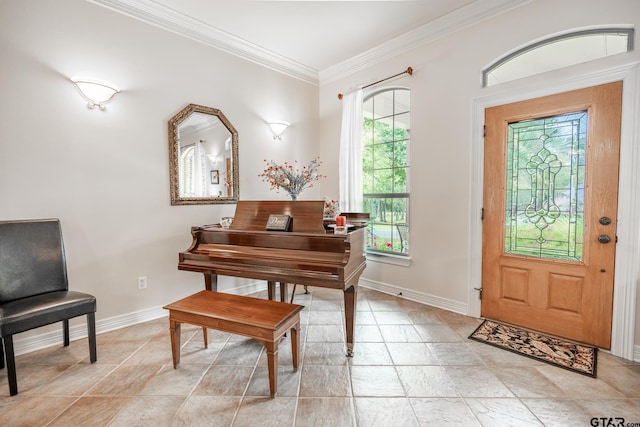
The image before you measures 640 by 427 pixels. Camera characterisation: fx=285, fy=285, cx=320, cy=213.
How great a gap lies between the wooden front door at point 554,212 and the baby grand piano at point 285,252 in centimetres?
146

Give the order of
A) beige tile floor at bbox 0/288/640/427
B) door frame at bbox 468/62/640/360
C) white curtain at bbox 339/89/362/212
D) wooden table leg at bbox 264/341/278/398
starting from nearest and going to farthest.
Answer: beige tile floor at bbox 0/288/640/427 < wooden table leg at bbox 264/341/278/398 < door frame at bbox 468/62/640/360 < white curtain at bbox 339/89/362/212

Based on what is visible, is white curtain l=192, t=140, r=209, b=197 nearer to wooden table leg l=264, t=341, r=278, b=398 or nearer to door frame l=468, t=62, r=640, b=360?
wooden table leg l=264, t=341, r=278, b=398

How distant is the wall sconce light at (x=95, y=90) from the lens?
2357 millimetres

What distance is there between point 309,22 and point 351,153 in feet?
5.16

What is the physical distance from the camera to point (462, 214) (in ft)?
9.72

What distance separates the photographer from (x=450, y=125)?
9.89 feet

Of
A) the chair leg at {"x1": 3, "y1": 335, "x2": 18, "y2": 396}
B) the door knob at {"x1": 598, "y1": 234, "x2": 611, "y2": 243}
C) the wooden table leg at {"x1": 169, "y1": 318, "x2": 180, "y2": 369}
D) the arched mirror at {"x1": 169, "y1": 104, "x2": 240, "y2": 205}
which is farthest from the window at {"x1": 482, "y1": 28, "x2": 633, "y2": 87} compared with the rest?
the chair leg at {"x1": 3, "y1": 335, "x2": 18, "y2": 396}

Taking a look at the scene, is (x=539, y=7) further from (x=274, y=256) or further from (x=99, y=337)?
(x=99, y=337)

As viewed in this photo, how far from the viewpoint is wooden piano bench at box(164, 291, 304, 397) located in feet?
5.66

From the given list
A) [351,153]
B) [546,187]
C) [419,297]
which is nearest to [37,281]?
[351,153]

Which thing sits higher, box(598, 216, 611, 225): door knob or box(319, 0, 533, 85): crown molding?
box(319, 0, 533, 85): crown molding

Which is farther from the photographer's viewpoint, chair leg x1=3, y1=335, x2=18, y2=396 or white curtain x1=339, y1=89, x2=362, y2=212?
white curtain x1=339, y1=89, x2=362, y2=212

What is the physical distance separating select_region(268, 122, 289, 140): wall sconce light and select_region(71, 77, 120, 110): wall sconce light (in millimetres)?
1740

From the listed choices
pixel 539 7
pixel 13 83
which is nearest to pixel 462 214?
pixel 539 7
